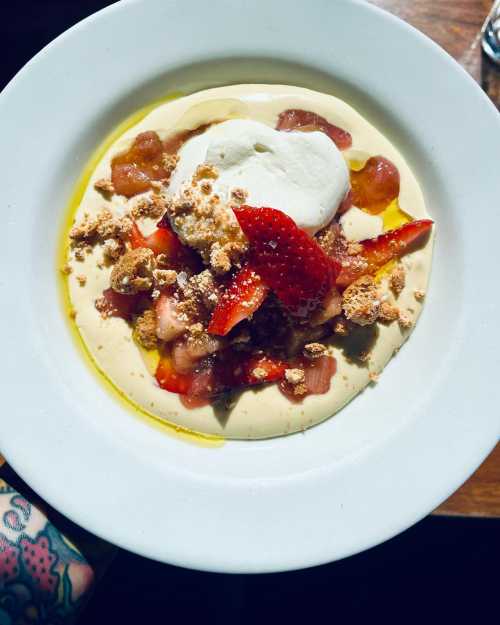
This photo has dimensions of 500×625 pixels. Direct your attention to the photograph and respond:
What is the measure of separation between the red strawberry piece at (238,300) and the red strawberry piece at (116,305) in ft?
0.87

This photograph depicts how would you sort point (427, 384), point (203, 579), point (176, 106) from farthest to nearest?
point (203, 579) → point (176, 106) → point (427, 384)

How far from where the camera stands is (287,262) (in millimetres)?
1493

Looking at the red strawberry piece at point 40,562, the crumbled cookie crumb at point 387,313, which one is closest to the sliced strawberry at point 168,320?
the crumbled cookie crumb at point 387,313

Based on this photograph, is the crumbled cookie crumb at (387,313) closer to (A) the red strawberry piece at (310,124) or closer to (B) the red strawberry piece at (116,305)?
(A) the red strawberry piece at (310,124)

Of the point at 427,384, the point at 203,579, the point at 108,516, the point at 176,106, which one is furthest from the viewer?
the point at 203,579

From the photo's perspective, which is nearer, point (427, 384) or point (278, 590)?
point (427, 384)

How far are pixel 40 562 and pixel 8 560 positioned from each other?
84mm

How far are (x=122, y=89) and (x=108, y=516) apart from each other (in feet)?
3.68

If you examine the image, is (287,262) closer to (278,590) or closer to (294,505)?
(294,505)

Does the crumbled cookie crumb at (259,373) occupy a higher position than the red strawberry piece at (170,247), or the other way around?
the red strawberry piece at (170,247)

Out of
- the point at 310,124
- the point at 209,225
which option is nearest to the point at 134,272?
the point at 209,225

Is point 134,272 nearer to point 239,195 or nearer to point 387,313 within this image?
point 239,195

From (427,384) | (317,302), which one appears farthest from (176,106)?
(427,384)

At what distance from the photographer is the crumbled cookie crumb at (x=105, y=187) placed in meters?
1.68
